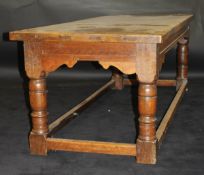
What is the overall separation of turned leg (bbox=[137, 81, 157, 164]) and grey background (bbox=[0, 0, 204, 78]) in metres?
2.23

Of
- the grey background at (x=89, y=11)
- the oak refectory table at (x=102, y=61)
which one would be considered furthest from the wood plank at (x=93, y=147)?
the grey background at (x=89, y=11)

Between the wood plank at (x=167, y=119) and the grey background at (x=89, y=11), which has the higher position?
the grey background at (x=89, y=11)

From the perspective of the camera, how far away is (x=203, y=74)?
4539 mm

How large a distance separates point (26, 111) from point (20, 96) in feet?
1.70

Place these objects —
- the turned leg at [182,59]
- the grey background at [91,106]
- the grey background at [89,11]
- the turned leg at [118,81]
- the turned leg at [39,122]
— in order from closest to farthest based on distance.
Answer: the grey background at [91,106] → the turned leg at [39,122] → the turned leg at [182,59] → the turned leg at [118,81] → the grey background at [89,11]

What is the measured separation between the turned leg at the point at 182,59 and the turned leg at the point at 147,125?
5.07ft

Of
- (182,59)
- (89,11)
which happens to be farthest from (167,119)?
(89,11)

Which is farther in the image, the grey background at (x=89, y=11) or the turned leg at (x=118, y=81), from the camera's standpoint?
the grey background at (x=89, y=11)

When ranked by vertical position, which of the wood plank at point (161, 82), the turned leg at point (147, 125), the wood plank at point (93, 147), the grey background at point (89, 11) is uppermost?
the grey background at point (89, 11)

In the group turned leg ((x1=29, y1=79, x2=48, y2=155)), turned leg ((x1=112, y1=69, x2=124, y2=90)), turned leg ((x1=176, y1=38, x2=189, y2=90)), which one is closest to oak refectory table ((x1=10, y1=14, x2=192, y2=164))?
turned leg ((x1=29, y1=79, x2=48, y2=155))

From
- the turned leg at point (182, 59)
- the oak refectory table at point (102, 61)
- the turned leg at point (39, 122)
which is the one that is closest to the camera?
the oak refectory table at point (102, 61)

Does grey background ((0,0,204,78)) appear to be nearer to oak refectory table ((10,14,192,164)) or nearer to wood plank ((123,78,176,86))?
wood plank ((123,78,176,86))

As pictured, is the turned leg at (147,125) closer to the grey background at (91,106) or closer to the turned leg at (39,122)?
the grey background at (91,106)

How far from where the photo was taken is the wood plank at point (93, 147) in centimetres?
242
